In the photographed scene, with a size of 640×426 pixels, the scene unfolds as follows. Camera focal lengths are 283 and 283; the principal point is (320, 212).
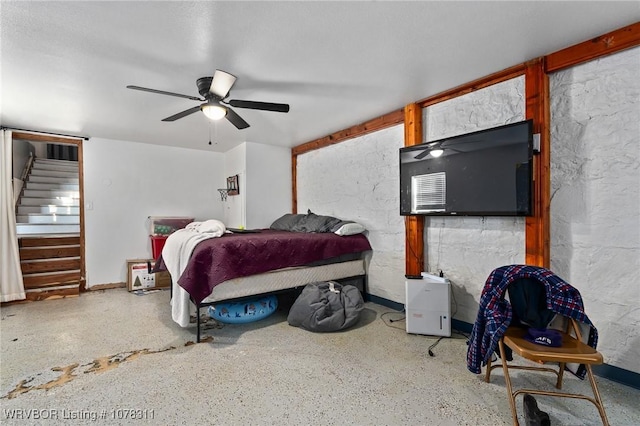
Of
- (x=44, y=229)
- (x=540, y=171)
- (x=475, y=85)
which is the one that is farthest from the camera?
(x=44, y=229)

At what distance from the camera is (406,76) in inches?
94.7

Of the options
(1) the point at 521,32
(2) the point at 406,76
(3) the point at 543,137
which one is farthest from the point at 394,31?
(3) the point at 543,137

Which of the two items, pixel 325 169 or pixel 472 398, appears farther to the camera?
pixel 325 169

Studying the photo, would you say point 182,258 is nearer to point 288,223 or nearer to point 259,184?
point 288,223

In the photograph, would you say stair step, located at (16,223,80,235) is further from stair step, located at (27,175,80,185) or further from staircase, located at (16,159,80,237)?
stair step, located at (27,175,80,185)

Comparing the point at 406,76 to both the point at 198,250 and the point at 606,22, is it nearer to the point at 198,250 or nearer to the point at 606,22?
the point at 606,22

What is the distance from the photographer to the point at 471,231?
2.59m

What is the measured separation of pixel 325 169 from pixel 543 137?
269 centimetres

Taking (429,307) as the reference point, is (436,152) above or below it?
above

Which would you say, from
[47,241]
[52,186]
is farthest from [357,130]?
[52,186]

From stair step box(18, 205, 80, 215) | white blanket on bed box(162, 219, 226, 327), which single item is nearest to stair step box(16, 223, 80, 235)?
stair step box(18, 205, 80, 215)

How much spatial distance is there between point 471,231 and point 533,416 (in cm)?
149

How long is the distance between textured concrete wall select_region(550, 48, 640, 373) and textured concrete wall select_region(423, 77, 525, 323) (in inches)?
10.3

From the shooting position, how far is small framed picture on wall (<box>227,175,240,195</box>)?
476cm
